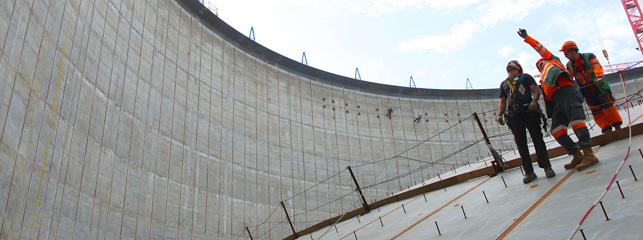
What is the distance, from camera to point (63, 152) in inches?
432

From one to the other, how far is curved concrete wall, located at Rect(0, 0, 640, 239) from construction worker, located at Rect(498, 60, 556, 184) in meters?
3.65

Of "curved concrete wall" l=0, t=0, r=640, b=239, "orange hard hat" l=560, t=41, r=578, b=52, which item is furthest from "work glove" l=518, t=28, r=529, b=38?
"curved concrete wall" l=0, t=0, r=640, b=239

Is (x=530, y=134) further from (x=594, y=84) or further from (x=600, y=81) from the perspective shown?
(x=594, y=84)

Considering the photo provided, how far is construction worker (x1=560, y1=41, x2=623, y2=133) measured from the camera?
7746 mm

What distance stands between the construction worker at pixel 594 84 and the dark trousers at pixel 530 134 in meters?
1.80

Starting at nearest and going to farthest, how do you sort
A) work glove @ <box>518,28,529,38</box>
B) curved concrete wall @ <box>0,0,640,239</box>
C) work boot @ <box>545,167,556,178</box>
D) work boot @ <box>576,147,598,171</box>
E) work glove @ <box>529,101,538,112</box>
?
work boot @ <box>576,147,598,171</box>, work boot @ <box>545,167,556,178</box>, work glove @ <box>529,101,538,112</box>, work glove @ <box>518,28,529,38</box>, curved concrete wall @ <box>0,0,640,239</box>

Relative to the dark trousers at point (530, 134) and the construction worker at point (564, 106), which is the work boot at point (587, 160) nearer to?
the construction worker at point (564, 106)

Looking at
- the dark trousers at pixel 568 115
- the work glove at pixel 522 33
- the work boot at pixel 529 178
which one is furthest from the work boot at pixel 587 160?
the work glove at pixel 522 33

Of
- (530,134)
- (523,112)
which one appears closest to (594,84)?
(523,112)

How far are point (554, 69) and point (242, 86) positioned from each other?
16074 mm

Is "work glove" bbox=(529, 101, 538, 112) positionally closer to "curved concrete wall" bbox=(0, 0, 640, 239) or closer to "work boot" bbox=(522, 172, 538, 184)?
"work boot" bbox=(522, 172, 538, 184)

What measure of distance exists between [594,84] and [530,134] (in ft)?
8.30

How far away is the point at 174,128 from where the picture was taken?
16.6 m

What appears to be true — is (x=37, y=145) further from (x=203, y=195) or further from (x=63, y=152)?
(x=203, y=195)
